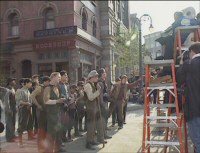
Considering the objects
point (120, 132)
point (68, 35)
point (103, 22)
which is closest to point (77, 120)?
point (120, 132)

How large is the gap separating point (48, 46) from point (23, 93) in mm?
13609

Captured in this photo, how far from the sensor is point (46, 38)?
22.4 m

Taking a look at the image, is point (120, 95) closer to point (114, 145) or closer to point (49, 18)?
point (114, 145)

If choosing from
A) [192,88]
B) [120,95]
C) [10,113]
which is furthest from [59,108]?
[120,95]

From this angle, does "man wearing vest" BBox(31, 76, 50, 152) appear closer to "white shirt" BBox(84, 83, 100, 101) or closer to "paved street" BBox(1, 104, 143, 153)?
"paved street" BBox(1, 104, 143, 153)

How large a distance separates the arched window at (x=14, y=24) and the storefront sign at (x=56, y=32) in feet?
8.23

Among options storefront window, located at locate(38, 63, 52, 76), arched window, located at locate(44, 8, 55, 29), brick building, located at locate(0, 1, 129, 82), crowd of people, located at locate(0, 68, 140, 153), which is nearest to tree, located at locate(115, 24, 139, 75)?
brick building, located at locate(0, 1, 129, 82)

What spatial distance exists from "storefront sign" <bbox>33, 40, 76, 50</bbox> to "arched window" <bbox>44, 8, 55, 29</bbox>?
1681 millimetres

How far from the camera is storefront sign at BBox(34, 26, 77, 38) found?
21.7m

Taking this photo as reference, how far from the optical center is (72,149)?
816 centimetres

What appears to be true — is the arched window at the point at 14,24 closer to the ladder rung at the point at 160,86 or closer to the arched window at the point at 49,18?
the arched window at the point at 49,18

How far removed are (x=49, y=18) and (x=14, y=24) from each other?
3.24 meters

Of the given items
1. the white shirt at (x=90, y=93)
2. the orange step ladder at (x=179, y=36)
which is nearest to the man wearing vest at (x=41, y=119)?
the white shirt at (x=90, y=93)

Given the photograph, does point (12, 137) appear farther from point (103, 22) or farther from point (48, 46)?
point (103, 22)
